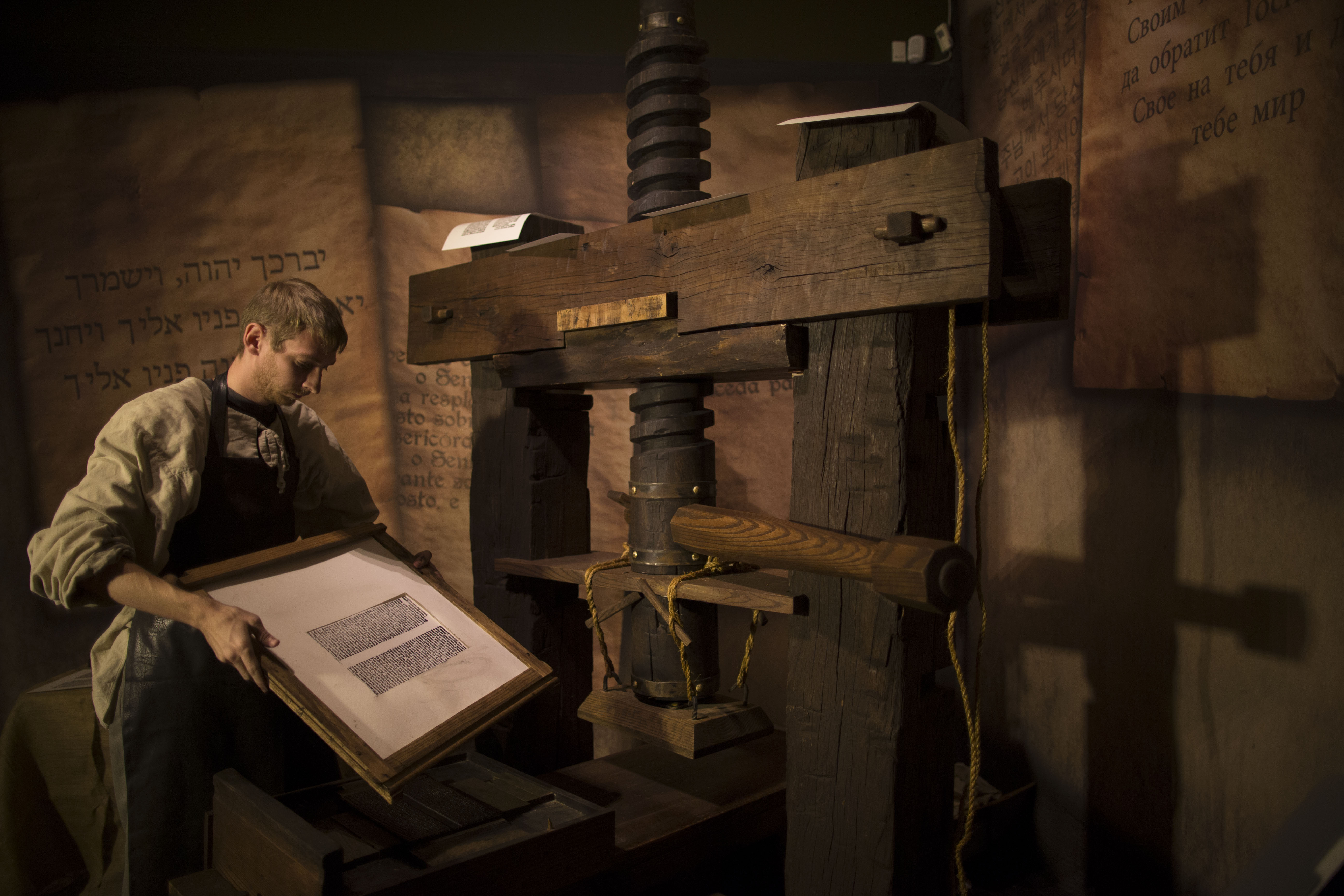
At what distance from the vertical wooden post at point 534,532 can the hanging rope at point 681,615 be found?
2.29 ft

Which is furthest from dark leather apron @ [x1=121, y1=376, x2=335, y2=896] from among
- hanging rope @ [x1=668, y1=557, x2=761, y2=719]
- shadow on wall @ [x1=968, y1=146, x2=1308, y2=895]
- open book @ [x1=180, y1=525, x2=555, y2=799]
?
shadow on wall @ [x1=968, y1=146, x2=1308, y2=895]

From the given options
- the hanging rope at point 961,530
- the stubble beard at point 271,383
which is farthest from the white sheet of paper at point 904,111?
the stubble beard at point 271,383

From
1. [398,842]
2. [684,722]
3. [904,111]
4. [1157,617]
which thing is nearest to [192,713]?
[398,842]

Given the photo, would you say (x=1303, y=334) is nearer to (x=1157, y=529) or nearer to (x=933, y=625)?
(x=1157, y=529)

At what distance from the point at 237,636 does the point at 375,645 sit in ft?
1.02

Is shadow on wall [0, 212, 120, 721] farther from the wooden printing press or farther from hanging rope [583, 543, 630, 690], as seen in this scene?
hanging rope [583, 543, 630, 690]

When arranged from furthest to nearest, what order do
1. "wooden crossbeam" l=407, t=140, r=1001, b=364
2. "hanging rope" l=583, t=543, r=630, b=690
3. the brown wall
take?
"hanging rope" l=583, t=543, r=630, b=690 → the brown wall → "wooden crossbeam" l=407, t=140, r=1001, b=364

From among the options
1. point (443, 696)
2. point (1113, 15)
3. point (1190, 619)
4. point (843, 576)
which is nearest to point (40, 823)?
point (443, 696)

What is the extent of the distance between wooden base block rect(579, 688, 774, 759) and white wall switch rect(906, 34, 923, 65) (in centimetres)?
319

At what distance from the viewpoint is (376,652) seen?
204 cm

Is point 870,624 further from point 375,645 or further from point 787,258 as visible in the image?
point 375,645

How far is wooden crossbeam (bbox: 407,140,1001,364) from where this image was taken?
1581mm

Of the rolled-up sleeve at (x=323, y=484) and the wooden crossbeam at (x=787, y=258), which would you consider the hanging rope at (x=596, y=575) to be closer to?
the wooden crossbeam at (x=787, y=258)

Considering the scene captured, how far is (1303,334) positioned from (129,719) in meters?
3.19
